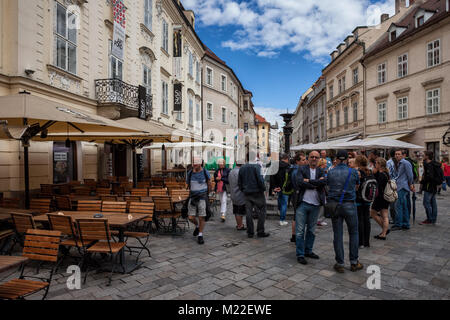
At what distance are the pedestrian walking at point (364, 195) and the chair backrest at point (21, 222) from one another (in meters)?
5.46

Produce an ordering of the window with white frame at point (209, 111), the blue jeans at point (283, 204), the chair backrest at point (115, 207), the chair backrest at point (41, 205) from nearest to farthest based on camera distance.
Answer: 1. the chair backrest at point (115, 207)
2. the chair backrest at point (41, 205)
3. the blue jeans at point (283, 204)
4. the window with white frame at point (209, 111)

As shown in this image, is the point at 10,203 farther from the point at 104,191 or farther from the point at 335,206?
the point at 335,206

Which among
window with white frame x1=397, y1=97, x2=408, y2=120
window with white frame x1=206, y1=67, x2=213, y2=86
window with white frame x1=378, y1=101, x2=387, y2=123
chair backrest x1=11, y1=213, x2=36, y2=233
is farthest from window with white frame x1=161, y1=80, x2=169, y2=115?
window with white frame x1=378, y1=101, x2=387, y2=123

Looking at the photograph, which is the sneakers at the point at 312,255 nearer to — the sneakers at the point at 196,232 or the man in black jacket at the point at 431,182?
the sneakers at the point at 196,232

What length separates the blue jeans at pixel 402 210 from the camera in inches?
275

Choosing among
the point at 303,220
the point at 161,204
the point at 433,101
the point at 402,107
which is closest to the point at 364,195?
the point at 303,220

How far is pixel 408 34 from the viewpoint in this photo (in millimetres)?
→ 21781

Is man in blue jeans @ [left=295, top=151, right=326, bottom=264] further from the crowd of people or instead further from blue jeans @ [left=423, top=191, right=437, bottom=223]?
blue jeans @ [left=423, top=191, right=437, bottom=223]

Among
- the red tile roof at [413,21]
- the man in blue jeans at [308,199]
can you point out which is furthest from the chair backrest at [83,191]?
the red tile roof at [413,21]

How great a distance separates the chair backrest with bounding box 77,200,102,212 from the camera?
5887mm

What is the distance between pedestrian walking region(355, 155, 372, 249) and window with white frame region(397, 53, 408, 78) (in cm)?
2160

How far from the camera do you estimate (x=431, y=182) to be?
7.31 metres

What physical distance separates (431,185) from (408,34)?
19.6 metres
